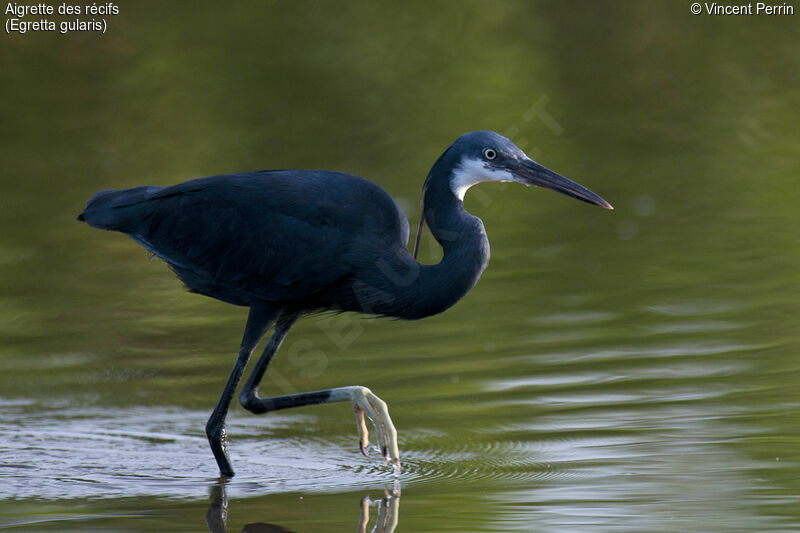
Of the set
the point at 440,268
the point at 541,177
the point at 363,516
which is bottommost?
the point at 363,516

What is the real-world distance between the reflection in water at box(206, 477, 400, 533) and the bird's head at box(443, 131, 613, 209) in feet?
4.82

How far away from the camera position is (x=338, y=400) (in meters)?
7.01

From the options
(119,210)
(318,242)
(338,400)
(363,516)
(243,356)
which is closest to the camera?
(363,516)

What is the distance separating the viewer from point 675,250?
10.6 m

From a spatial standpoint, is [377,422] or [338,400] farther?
[338,400]

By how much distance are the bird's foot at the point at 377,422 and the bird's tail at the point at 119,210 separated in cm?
148

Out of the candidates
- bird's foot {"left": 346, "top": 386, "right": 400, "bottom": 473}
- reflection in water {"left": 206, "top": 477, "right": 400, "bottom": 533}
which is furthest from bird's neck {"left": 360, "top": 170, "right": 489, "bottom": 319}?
reflection in water {"left": 206, "top": 477, "right": 400, "bottom": 533}

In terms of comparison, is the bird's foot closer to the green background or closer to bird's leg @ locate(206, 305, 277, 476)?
the green background

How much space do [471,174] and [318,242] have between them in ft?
2.55

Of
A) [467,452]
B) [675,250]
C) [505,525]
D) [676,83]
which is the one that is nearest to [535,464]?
[467,452]

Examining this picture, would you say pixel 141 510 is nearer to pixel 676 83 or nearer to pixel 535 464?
pixel 535 464

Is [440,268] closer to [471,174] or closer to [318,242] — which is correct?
[471,174]

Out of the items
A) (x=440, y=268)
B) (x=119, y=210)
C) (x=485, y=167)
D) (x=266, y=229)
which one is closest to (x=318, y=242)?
(x=266, y=229)

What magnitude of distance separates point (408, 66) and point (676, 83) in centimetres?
317
